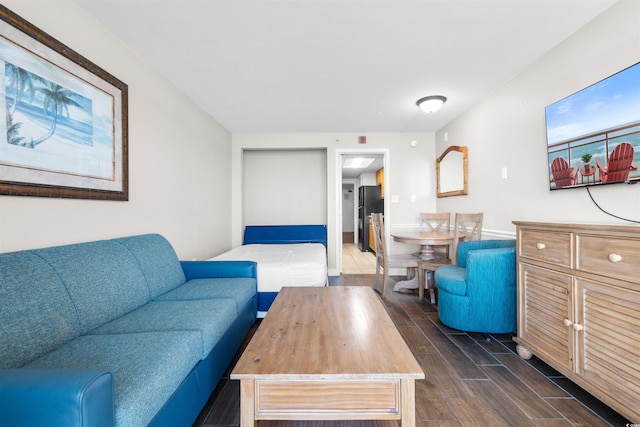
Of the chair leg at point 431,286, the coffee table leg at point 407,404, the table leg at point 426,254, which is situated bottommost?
the chair leg at point 431,286

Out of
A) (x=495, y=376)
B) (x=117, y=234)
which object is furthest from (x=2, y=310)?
(x=495, y=376)

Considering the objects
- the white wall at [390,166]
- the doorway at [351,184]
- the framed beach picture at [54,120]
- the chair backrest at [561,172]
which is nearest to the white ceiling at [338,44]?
the framed beach picture at [54,120]

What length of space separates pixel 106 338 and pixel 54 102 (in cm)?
128

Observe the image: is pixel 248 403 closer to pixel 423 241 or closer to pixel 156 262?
pixel 156 262

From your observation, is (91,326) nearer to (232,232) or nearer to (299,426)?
(299,426)

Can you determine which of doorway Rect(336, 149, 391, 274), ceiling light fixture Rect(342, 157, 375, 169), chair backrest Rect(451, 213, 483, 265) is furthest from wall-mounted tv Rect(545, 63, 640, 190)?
ceiling light fixture Rect(342, 157, 375, 169)

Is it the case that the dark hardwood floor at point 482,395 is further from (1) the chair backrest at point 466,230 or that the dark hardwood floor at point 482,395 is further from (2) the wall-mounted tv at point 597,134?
(2) the wall-mounted tv at point 597,134

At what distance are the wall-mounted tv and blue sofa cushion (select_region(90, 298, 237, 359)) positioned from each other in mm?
2437

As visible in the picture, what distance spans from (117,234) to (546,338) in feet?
9.60

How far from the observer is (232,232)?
4164 mm

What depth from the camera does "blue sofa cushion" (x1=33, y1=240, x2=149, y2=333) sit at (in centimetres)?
125

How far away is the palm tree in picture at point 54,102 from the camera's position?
1354 mm

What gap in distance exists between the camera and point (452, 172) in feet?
11.9

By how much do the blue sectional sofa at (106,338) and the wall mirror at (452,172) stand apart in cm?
302
